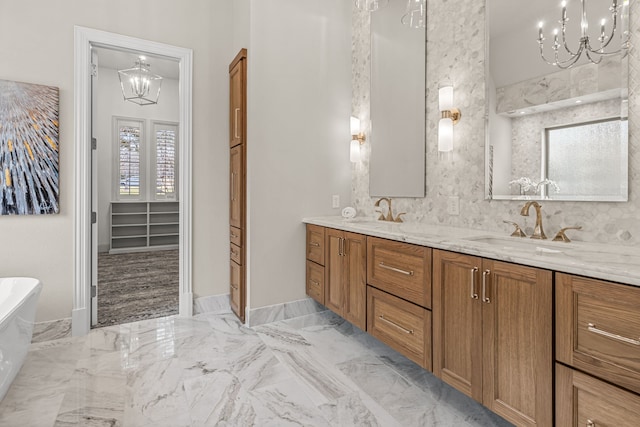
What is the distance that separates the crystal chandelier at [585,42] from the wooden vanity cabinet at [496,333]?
116 centimetres

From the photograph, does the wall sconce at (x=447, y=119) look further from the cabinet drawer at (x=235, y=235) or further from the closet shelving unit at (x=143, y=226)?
the closet shelving unit at (x=143, y=226)

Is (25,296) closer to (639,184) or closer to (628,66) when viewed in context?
(639,184)

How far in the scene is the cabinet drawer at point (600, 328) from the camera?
3.39 ft

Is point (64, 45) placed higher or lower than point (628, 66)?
higher

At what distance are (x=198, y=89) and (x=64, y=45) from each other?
1023 mm

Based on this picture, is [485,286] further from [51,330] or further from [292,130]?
[51,330]

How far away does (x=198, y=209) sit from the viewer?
126 inches

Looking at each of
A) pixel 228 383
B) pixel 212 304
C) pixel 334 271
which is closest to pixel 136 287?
pixel 212 304

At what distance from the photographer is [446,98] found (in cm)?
229

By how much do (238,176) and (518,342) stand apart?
238 cm

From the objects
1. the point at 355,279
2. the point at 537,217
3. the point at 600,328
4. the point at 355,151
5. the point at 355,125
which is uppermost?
the point at 355,125

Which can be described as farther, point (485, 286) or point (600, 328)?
point (485, 286)

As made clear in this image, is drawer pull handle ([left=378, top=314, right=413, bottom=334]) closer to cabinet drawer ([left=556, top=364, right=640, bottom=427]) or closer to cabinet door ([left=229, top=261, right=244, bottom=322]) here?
cabinet drawer ([left=556, top=364, right=640, bottom=427])

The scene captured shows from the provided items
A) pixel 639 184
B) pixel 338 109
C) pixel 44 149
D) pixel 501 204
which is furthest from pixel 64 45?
pixel 639 184
